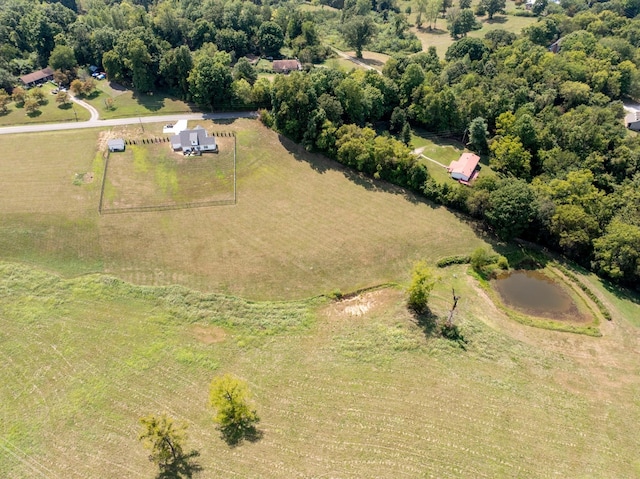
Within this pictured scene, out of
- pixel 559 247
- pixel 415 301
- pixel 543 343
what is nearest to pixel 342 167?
pixel 415 301

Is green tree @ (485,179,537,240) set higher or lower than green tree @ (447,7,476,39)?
lower

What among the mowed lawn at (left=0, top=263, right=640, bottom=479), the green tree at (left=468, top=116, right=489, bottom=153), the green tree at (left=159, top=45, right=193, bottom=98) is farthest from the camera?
the green tree at (left=159, top=45, right=193, bottom=98)

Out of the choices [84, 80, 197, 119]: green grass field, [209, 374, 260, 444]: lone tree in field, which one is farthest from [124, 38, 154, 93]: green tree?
[209, 374, 260, 444]: lone tree in field

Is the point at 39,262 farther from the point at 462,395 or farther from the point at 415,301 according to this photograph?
the point at 462,395

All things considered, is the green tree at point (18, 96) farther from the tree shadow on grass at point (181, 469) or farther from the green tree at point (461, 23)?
the green tree at point (461, 23)

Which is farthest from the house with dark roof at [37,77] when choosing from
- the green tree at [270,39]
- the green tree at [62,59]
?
the green tree at [270,39]

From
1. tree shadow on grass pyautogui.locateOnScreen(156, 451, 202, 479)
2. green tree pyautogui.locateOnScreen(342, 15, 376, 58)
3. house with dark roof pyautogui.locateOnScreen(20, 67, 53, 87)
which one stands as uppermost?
green tree pyautogui.locateOnScreen(342, 15, 376, 58)

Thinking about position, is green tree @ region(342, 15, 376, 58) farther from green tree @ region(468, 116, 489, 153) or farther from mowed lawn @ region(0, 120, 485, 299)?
mowed lawn @ region(0, 120, 485, 299)

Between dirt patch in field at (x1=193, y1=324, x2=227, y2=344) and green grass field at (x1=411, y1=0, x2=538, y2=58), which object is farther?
green grass field at (x1=411, y1=0, x2=538, y2=58)
